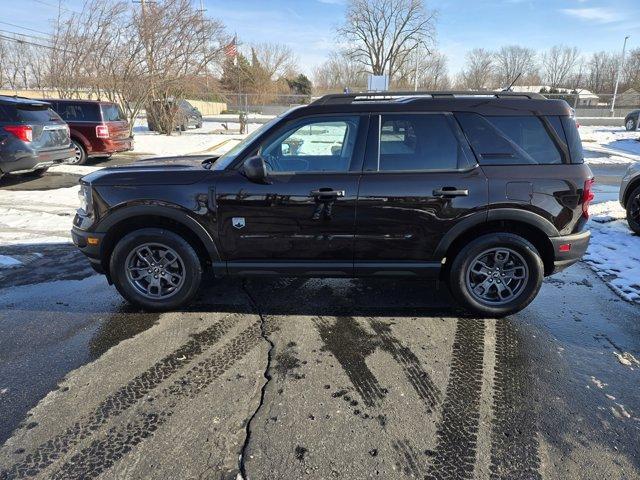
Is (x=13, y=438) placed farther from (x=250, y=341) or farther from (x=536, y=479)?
(x=536, y=479)

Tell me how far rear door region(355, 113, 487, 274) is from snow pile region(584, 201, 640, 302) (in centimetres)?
231

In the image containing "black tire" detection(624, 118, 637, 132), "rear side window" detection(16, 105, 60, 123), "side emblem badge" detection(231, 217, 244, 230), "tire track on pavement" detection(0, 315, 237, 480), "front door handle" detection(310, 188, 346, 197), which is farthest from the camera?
"black tire" detection(624, 118, 637, 132)

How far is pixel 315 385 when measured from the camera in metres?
3.04

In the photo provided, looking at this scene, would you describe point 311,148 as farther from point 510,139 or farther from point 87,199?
point 87,199

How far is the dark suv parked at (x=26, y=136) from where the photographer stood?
885 centimetres

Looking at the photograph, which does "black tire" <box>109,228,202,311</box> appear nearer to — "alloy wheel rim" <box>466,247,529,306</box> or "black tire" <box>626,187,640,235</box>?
"alloy wheel rim" <box>466,247,529,306</box>

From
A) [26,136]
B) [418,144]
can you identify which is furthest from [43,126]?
[418,144]

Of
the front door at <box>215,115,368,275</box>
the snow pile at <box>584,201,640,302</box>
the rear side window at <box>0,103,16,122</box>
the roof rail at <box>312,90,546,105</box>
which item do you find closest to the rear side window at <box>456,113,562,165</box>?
the roof rail at <box>312,90,546,105</box>

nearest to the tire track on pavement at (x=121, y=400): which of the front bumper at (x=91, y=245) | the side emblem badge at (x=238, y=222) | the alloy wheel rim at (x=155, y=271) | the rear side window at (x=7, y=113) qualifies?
the alloy wheel rim at (x=155, y=271)

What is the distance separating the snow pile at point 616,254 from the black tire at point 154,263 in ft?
14.2

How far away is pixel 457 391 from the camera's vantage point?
3.00 meters

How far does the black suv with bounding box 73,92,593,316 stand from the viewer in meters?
3.74

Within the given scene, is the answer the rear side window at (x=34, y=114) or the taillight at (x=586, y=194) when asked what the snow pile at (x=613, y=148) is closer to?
the taillight at (x=586, y=194)

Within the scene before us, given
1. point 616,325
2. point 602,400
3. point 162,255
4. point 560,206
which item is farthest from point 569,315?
point 162,255
